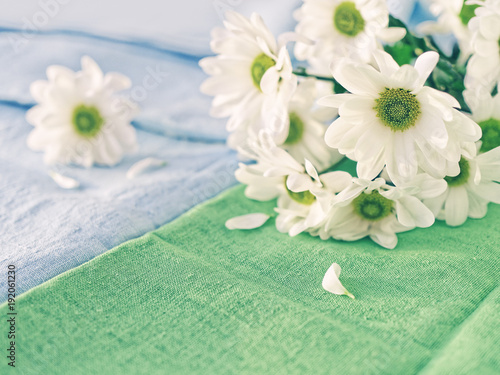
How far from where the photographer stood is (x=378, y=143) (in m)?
0.64

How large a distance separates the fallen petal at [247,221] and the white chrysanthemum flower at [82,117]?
327mm

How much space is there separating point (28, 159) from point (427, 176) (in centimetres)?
70

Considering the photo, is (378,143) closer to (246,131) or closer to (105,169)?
(246,131)

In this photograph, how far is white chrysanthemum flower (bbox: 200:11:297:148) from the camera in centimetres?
71

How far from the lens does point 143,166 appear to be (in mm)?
935

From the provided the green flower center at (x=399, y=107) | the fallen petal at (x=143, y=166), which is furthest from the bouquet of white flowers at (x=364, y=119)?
the fallen petal at (x=143, y=166)

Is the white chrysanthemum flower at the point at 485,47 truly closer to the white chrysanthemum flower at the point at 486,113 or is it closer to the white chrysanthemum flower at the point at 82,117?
the white chrysanthemum flower at the point at 486,113

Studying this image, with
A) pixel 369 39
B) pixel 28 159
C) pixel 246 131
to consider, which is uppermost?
pixel 369 39

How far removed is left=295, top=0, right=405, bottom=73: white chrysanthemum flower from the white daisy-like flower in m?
0.17

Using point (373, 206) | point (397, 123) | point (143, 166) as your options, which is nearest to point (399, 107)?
point (397, 123)

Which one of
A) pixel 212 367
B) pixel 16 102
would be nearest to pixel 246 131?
pixel 212 367

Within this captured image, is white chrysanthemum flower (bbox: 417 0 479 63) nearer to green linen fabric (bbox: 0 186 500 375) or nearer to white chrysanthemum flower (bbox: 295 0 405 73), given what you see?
white chrysanthemum flower (bbox: 295 0 405 73)

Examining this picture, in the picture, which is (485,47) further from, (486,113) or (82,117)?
(82,117)

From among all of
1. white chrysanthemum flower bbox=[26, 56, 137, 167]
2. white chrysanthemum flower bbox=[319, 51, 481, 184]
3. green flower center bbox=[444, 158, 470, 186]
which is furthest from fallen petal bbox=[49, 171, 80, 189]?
green flower center bbox=[444, 158, 470, 186]
